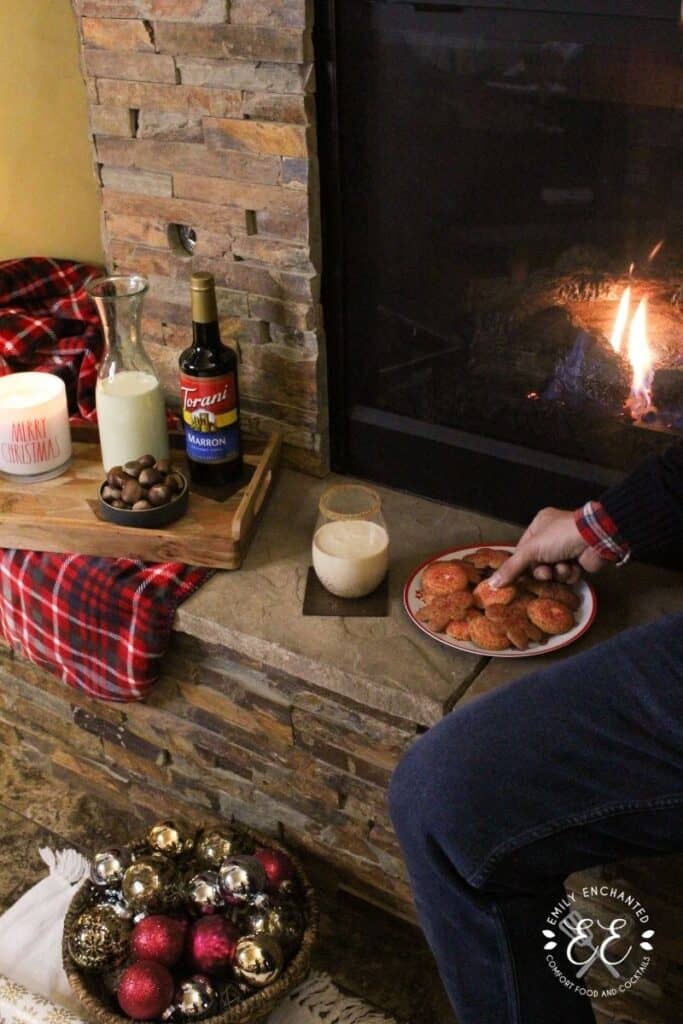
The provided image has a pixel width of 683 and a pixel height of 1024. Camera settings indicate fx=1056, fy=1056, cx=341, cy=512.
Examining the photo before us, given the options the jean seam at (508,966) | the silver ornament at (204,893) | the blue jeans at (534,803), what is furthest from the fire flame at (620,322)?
the silver ornament at (204,893)

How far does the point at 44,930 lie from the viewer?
1416 millimetres

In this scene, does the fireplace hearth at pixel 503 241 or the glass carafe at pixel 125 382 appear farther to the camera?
the glass carafe at pixel 125 382

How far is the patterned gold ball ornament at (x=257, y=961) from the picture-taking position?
1.23m

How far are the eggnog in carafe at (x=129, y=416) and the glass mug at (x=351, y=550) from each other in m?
0.30

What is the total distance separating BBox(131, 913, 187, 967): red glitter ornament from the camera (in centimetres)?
126

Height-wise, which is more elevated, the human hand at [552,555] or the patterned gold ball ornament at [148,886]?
the human hand at [552,555]

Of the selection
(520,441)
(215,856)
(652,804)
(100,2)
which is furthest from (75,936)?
(100,2)

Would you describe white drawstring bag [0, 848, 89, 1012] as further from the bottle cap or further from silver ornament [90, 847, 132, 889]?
the bottle cap

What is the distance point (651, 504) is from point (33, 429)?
86cm

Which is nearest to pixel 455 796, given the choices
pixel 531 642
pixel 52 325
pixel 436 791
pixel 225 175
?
pixel 436 791

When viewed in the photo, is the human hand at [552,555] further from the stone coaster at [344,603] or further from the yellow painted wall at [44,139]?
the yellow painted wall at [44,139]
